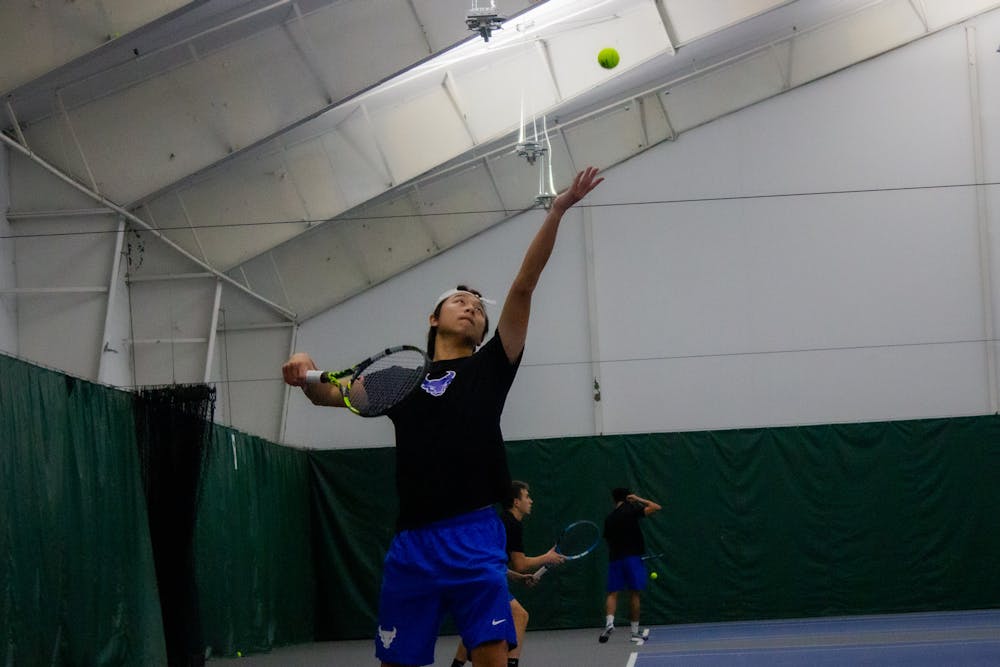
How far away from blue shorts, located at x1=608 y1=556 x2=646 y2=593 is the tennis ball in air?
4985 millimetres

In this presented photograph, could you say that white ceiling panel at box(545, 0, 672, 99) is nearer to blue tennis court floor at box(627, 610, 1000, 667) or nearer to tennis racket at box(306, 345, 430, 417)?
blue tennis court floor at box(627, 610, 1000, 667)

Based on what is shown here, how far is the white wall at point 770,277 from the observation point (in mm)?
18172

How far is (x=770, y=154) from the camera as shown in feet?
61.3

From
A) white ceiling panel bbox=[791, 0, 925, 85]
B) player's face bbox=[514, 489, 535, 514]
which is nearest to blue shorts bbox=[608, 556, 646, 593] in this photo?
player's face bbox=[514, 489, 535, 514]

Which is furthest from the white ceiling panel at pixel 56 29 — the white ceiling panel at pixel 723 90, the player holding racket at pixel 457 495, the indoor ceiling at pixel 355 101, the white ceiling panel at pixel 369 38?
the white ceiling panel at pixel 723 90

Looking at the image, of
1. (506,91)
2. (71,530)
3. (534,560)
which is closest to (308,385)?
(534,560)

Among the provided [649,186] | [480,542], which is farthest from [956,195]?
[480,542]

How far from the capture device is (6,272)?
12.7 meters

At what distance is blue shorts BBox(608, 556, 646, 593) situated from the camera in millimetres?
13602

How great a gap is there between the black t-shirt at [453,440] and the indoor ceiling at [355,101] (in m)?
7.83

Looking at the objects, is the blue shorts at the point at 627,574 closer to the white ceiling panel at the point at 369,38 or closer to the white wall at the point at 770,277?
the white wall at the point at 770,277

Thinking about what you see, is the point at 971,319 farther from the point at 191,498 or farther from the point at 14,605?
the point at 14,605

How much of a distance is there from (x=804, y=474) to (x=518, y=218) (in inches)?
205

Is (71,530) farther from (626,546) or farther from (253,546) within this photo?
(626,546)
